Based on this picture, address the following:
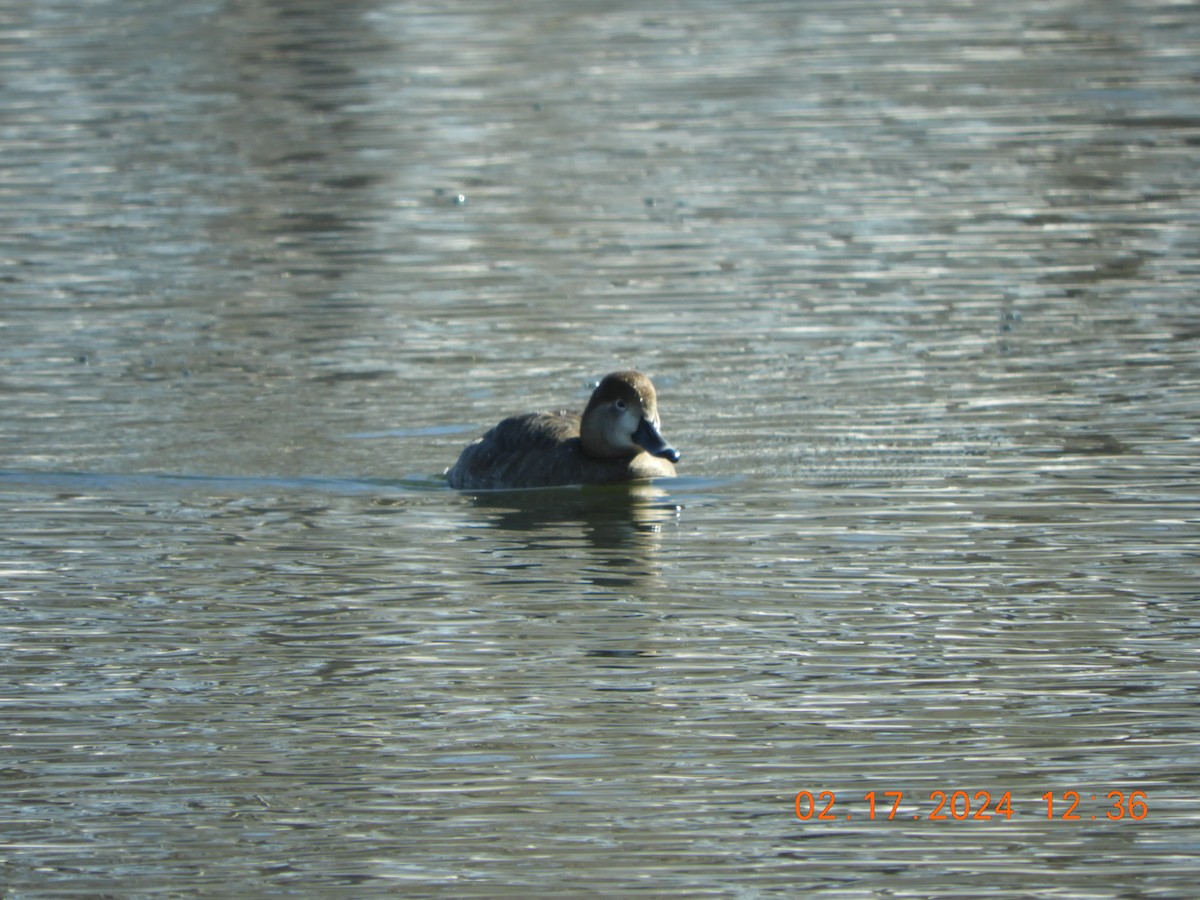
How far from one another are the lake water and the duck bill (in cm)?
29

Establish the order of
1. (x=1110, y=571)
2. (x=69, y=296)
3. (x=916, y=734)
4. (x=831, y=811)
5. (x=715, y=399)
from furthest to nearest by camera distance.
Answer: (x=69, y=296), (x=715, y=399), (x=1110, y=571), (x=916, y=734), (x=831, y=811)

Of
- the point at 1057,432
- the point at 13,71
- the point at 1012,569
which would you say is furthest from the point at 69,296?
the point at 13,71

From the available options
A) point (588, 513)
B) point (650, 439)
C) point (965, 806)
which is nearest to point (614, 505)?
point (588, 513)

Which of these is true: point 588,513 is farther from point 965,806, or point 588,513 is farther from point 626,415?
point 965,806

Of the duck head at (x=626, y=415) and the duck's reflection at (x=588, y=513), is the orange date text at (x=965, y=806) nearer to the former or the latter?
the duck's reflection at (x=588, y=513)

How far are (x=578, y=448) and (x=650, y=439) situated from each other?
590mm

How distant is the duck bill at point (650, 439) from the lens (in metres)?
12.0

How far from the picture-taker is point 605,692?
28.1 ft

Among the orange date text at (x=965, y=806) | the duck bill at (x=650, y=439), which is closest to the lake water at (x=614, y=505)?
the orange date text at (x=965, y=806)

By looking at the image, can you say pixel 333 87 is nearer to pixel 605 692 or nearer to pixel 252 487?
pixel 252 487

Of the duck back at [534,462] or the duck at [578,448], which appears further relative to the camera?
the duck back at [534,462]

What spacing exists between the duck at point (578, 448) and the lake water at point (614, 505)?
0.16m

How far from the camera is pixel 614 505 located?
40.1 feet

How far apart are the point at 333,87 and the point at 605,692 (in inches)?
833
